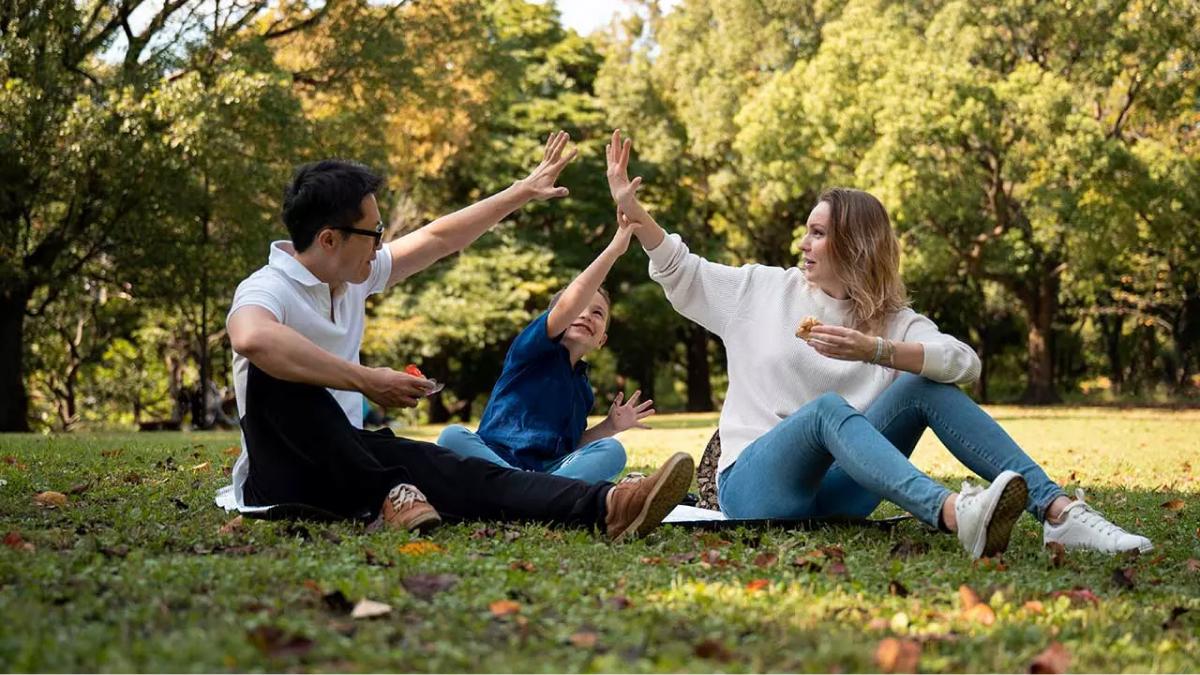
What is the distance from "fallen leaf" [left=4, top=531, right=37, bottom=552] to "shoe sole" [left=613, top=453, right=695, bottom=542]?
201cm

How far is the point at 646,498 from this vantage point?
470cm

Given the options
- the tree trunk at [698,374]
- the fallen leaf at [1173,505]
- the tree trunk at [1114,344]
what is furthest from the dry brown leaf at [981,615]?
the tree trunk at [1114,344]

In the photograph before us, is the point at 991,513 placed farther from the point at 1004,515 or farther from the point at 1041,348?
the point at 1041,348

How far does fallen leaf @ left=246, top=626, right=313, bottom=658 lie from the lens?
2748mm

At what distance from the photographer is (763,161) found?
100 feet

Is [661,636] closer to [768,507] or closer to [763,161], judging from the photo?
[768,507]

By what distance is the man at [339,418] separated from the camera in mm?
4664

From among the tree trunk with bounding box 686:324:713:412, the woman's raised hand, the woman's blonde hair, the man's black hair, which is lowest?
the tree trunk with bounding box 686:324:713:412

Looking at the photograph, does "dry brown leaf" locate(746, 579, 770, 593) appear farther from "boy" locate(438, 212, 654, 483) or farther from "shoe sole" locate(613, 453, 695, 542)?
"boy" locate(438, 212, 654, 483)

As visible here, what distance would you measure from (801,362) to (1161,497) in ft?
11.4

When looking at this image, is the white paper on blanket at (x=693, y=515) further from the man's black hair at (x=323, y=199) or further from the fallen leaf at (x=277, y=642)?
the fallen leaf at (x=277, y=642)

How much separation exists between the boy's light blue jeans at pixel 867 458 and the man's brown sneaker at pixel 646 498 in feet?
1.61

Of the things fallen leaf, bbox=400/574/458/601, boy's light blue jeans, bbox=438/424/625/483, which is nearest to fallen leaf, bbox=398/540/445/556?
fallen leaf, bbox=400/574/458/601

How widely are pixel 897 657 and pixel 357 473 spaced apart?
267 cm
